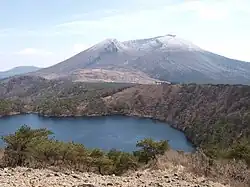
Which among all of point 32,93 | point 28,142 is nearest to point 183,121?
point 28,142

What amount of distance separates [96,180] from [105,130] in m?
79.0

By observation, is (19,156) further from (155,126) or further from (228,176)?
(155,126)

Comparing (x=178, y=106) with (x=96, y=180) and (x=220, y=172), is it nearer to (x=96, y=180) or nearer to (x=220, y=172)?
(x=220, y=172)

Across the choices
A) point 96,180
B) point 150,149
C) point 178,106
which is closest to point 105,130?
point 178,106

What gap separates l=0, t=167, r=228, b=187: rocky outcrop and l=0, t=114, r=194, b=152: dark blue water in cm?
5486

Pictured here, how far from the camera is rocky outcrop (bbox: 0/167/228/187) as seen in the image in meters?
9.30

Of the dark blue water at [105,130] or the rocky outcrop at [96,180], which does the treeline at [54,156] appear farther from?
the dark blue water at [105,130]

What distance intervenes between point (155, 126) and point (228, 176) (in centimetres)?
8385

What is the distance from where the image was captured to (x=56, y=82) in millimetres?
190000

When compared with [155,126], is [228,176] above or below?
above

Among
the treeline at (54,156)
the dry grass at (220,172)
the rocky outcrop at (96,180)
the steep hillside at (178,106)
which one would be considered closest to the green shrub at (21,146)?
the treeline at (54,156)

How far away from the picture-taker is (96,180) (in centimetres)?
1013

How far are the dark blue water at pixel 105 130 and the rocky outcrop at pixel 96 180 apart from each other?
5486 cm

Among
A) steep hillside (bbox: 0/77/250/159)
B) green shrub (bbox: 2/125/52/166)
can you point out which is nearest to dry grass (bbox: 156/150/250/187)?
green shrub (bbox: 2/125/52/166)
